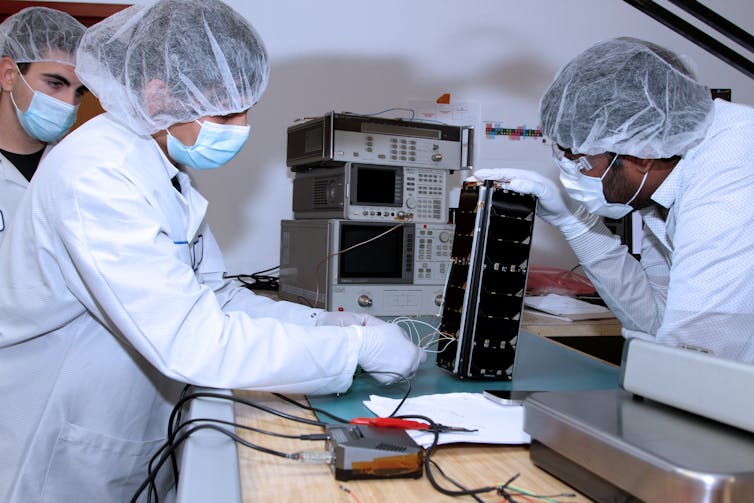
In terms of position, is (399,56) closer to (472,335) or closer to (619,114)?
(619,114)

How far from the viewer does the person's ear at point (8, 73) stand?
1668 millimetres

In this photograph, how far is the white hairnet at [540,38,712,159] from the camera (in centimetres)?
107

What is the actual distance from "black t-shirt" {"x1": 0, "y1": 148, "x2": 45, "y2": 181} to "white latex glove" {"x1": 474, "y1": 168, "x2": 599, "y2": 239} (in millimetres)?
1392

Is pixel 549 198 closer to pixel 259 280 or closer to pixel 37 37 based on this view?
pixel 259 280

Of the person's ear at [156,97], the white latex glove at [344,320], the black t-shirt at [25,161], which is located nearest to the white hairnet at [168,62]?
the person's ear at [156,97]

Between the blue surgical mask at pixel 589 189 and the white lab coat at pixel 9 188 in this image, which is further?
the white lab coat at pixel 9 188

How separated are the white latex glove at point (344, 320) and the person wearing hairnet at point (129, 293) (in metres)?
0.12

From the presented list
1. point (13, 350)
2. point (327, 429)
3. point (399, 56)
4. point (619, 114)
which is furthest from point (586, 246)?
point (399, 56)

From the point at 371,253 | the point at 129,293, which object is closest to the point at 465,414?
the point at 129,293

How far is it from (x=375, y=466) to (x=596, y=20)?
275 cm

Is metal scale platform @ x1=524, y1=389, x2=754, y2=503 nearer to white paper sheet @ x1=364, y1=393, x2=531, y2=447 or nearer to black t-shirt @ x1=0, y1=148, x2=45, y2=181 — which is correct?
white paper sheet @ x1=364, y1=393, x2=531, y2=447

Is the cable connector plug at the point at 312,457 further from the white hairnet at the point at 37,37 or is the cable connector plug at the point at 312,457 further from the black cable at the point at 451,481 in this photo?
the white hairnet at the point at 37,37

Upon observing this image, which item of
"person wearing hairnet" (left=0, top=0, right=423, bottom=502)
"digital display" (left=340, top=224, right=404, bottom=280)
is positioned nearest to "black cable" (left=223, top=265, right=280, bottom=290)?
"digital display" (left=340, top=224, right=404, bottom=280)

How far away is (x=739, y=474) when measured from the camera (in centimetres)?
49
